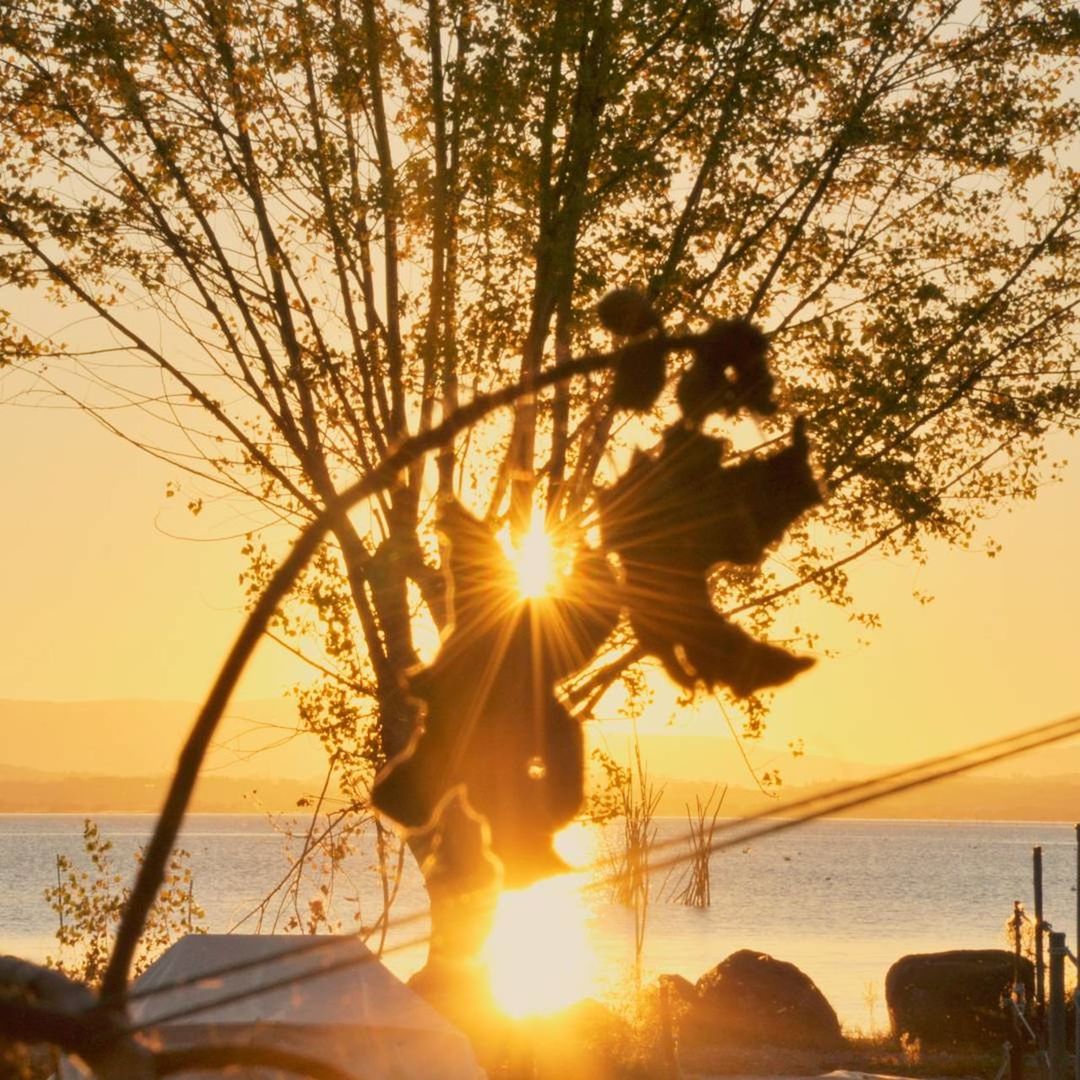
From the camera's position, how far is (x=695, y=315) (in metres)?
18.4

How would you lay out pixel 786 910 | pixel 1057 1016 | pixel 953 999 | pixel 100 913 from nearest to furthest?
1. pixel 1057 1016
2. pixel 100 913
3. pixel 953 999
4. pixel 786 910

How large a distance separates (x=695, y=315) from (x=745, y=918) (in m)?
84.0

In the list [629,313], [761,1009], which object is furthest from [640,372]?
[761,1009]

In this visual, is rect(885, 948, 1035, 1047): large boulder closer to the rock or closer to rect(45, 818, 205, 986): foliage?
the rock

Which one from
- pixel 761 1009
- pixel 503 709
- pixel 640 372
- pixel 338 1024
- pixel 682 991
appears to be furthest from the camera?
pixel 682 991

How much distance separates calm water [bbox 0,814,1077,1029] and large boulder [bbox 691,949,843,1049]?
5.02 meters

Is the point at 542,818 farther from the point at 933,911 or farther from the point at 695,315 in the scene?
the point at 933,911

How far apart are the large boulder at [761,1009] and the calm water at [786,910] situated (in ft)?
16.5

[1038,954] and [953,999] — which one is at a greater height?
[1038,954]

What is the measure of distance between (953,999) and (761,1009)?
406cm

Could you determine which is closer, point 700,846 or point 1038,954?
point 700,846

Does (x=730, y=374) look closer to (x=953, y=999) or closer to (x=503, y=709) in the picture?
(x=503, y=709)

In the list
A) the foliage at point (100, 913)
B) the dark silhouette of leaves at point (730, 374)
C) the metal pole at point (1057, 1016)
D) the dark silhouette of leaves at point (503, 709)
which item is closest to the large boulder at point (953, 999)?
the foliage at point (100, 913)

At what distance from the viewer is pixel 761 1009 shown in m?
33.3
